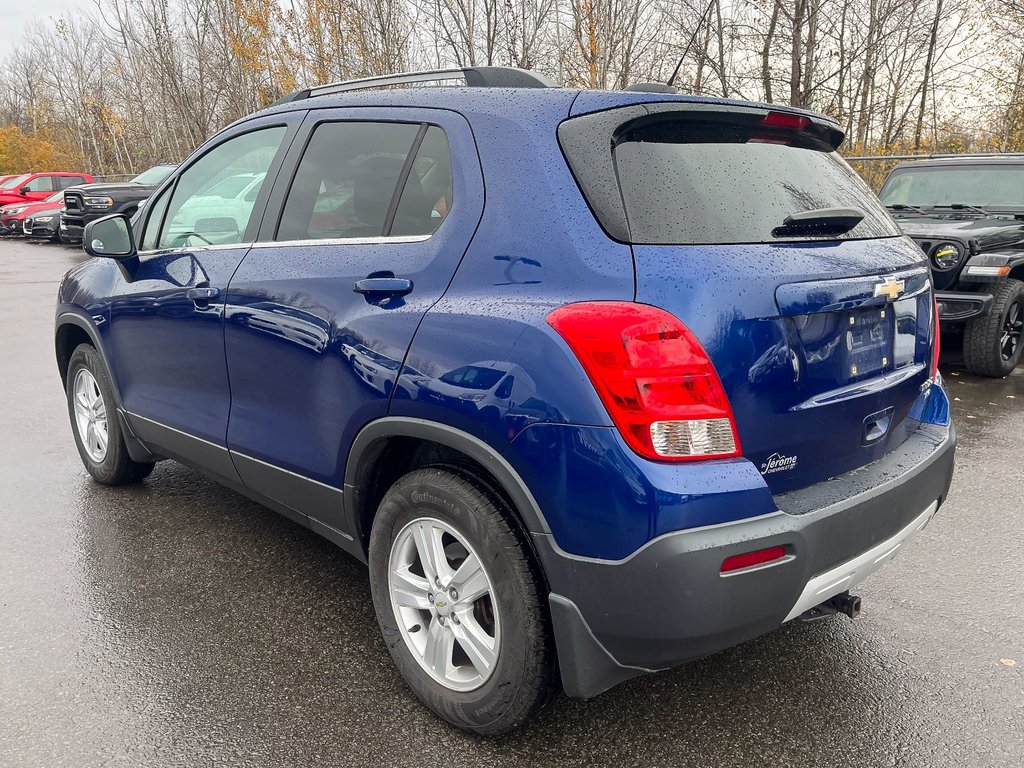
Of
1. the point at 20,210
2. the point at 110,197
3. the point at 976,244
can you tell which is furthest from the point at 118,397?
the point at 20,210

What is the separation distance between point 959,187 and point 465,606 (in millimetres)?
7472

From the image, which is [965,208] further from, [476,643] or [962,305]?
[476,643]

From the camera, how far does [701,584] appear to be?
1952 mm

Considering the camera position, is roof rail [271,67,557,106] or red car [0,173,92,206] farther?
red car [0,173,92,206]

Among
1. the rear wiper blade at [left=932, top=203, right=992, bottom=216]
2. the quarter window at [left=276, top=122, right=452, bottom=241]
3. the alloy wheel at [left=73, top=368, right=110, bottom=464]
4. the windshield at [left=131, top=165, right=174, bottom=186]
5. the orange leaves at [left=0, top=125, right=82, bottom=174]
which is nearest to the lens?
the quarter window at [left=276, top=122, right=452, bottom=241]

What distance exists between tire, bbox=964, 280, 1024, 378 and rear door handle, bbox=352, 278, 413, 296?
6042mm

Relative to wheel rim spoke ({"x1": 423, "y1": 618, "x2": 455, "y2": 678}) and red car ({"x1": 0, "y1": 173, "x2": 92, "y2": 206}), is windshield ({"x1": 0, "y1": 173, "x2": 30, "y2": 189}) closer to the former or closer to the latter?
red car ({"x1": 0, "y1": 173, "x2": 92, "y2": 206})

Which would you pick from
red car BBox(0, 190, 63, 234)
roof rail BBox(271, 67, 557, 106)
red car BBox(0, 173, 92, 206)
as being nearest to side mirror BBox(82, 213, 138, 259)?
roof rail BBox(271, 67, 557, 106)

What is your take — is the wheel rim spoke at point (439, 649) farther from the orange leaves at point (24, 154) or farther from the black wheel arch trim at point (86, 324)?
the orange leaves at point (24, 154)

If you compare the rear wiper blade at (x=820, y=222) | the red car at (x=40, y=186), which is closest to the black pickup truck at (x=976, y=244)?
the rear wiper blade at (x=820, y=222)

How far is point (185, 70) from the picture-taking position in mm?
28516

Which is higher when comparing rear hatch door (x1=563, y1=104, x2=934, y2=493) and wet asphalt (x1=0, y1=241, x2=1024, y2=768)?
rear hatch door (x1=563, y1=104, x2=934, y2=493)

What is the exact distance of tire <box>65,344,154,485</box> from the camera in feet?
14.1

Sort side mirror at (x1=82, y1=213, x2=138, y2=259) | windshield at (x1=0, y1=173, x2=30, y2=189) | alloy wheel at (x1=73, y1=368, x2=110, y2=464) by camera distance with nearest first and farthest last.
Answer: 1. side mirror at (x1=82, y1=213, x2=138, y2=259)
2. alloy wheel at (x1=73, y1=368, x2=110, y2=464)
3. windshield at (x1=0, y1=173, x2=30, y2=189)
